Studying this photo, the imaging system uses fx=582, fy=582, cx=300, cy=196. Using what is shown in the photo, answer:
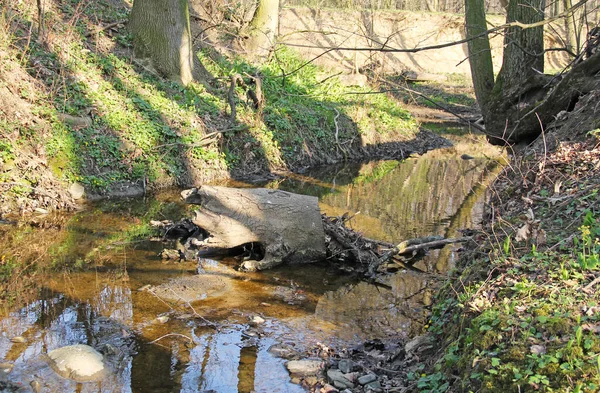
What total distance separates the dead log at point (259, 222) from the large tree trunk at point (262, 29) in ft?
38.9

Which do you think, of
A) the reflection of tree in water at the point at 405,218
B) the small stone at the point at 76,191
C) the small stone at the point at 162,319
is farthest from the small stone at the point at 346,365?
the small stone at the point at 76,191

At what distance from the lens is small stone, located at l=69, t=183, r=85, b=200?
415 inches

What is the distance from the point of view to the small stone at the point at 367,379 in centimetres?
495

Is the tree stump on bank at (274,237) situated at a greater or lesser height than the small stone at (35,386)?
greater

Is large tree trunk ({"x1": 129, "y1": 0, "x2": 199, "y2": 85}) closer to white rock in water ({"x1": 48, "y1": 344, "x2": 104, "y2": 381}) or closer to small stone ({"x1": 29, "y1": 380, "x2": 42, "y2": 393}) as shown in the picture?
white rock in water ({"x1": 48, "y1": 344, "x2": 104, "y2": 381})

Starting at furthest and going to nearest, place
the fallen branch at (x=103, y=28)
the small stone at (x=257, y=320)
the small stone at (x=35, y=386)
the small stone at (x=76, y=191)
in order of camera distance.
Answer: the fallen branch at (x=103, y=28) → the small stone at (x=76, y=191) → the small stone at (x=257, y=320) → the small stone at (x=35, y=386)

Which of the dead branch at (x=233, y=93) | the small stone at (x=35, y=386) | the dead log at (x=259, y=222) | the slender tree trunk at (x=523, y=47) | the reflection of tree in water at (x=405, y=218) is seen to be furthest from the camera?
the dead branch at (x=233, y=93)

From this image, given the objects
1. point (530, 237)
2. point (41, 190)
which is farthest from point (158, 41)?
point (530, 237)

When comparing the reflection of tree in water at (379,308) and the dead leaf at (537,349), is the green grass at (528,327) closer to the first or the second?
the dead leaf at (537,349)

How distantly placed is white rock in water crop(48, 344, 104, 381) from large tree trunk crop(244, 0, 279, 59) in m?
15.2

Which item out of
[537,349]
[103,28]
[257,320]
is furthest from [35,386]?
[103,28]

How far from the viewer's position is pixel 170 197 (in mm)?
11750

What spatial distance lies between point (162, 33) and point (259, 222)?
319 inches

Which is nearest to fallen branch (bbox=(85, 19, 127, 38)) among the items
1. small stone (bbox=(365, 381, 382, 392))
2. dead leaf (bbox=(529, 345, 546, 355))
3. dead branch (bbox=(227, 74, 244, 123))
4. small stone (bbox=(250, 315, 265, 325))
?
dead branch (bbox=(227, 74, 244, 123))
